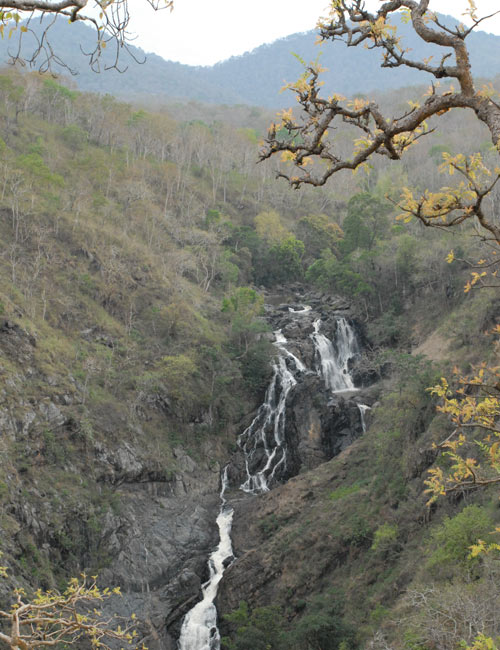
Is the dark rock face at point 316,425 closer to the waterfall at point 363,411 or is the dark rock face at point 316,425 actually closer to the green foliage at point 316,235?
the waterfall at point 363,411

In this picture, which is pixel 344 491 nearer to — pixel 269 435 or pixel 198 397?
pixel 269 435

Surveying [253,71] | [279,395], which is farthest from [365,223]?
[253,71]

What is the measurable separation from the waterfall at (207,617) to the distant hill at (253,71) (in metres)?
132

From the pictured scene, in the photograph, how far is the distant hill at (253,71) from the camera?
147000 millimetres

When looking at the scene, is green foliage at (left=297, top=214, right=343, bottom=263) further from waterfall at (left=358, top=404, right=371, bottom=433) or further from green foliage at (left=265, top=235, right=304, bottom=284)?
waterfall at (left=358, top=404, right=371, bottom=433)

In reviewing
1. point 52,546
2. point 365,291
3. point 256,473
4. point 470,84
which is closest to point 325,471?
point 256,473

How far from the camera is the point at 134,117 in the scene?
2044 inches

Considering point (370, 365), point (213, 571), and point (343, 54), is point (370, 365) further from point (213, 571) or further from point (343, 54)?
point (343, 54)

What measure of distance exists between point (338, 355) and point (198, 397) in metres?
8.83

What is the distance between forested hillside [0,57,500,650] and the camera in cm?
1380

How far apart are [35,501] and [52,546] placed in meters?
1.47

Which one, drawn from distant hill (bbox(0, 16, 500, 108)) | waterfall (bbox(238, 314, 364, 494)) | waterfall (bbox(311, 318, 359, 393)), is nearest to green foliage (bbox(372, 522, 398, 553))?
waterfall (bbox(238, 314, 364, 494))

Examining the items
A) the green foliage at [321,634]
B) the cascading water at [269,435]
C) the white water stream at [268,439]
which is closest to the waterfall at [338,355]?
the white water stream at [268,439]

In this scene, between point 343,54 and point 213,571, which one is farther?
point 343,54
